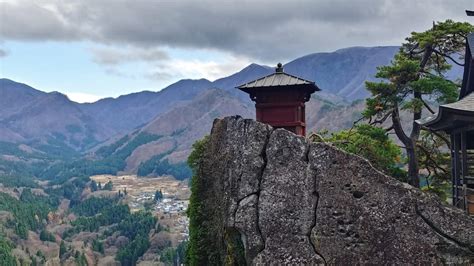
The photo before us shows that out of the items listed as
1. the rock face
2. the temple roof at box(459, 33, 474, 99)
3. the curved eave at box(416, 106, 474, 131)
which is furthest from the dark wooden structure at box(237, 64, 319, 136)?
the temple roof at box(459, 33, 474, 99)

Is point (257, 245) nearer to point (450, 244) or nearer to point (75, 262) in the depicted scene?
point (450, 244)

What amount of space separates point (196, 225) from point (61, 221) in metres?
157

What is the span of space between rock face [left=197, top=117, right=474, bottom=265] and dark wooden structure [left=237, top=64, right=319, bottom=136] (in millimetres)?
4084

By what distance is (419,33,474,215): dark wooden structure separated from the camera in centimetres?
1658

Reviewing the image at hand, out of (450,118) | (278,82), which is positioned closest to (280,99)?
(278,82)

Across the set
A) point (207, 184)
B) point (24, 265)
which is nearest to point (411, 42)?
point (207, 184)

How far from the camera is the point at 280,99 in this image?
20.0 m

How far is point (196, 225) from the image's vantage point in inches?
727

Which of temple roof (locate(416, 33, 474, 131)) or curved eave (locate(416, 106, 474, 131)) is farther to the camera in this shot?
temple roof (locate(416, 33, 474, 131))

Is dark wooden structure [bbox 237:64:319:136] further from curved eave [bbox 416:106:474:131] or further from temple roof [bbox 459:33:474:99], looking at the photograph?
temple roof [bbox 459:33:474:99]

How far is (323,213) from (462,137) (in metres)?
6.76

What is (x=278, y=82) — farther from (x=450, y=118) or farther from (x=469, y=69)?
(x=469, y=69)

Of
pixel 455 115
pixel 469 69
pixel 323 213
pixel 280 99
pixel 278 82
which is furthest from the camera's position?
pixel 469 69

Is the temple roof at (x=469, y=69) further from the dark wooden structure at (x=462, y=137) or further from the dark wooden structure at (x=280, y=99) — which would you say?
the dark wooden structure at (x=280, y=99)
